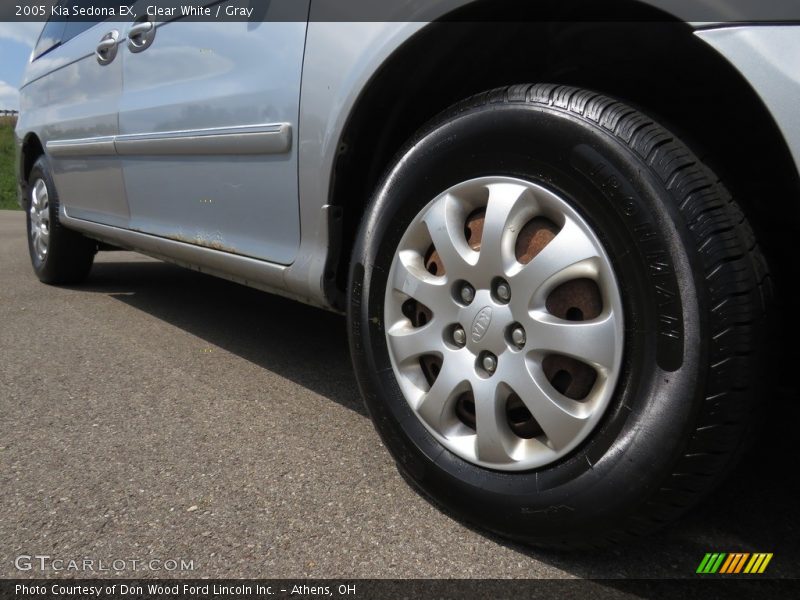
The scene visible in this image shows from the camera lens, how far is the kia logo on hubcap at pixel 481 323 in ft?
4.28

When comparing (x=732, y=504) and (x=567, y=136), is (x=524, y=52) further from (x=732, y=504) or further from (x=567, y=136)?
(x=732, y=504)

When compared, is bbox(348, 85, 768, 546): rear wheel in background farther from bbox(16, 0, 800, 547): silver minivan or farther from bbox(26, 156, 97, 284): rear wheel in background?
bbox(26, 156, 97, 284): rear wheel in background

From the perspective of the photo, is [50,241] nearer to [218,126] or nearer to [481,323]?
[218,126]

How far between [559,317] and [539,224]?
0.62ft

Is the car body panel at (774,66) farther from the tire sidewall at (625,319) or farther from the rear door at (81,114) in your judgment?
the rear door at (81,114)

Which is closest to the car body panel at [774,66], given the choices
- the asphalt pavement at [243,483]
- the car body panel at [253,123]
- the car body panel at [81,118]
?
the car body panel at [253,123]

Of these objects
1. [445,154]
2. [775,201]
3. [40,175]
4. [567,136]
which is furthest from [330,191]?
[40,175]

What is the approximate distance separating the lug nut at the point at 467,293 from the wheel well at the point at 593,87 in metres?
0.46

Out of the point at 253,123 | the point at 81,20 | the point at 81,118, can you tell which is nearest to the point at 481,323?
the point at 253,123

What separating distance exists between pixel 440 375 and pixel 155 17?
1.82 metres

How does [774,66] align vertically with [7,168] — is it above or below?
above

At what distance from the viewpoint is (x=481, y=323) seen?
1.31m

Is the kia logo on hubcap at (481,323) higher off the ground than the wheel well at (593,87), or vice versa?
the wheel well at (593,87)

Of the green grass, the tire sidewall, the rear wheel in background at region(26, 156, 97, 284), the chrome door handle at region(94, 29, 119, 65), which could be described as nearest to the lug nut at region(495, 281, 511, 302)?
the tire sidewall
